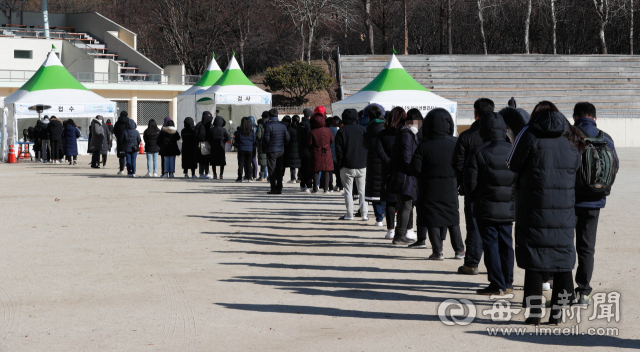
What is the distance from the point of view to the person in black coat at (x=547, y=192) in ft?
17.3

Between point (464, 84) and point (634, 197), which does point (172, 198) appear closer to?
point (634, 197)

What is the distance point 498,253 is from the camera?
21.5 feet

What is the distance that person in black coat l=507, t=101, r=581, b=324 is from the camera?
17.3 ft

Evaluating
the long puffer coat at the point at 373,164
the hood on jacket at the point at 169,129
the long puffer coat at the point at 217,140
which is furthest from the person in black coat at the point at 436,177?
the hood on jacket at the point at 169,129

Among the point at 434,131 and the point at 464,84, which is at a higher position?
the point at 464,84

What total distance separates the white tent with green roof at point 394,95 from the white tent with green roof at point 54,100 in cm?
1217

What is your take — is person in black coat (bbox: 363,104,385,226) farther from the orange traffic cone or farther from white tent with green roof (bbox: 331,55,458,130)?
the orange traffic cone

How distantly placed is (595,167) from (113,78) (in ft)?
124

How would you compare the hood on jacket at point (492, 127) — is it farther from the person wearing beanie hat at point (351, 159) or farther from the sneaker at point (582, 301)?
the person wearing beanie hat at point (351, 159)

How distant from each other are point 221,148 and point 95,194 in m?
4.57

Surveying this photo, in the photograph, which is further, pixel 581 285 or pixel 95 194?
pixel 95 194

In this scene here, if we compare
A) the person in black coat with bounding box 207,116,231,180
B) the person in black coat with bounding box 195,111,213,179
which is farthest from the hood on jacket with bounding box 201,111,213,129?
the person in black coat with bounding box 207,116,231,180

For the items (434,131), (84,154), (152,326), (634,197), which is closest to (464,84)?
(84,154)

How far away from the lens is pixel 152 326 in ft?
18.5
